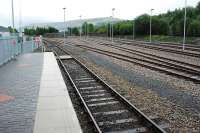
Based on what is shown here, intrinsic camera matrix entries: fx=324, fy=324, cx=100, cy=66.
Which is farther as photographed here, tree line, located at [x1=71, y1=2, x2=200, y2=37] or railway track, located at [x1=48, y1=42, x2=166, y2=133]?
tree line, located at [x1=71, y1=2, x2=200, y2=37]

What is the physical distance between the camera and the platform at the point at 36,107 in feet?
25.2

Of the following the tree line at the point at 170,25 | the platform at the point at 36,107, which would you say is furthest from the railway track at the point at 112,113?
the tree line at the point at 170,25

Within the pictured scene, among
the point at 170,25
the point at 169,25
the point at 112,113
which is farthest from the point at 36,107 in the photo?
the point at 169,25

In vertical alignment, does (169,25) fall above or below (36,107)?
above

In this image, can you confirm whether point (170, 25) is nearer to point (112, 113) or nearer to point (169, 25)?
point (169, 25)

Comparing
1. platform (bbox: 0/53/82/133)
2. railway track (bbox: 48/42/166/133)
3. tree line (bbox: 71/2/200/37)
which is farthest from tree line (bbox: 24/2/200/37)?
railway track (bbox: 48/42/166/133)

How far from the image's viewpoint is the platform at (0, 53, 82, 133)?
25.2 feet

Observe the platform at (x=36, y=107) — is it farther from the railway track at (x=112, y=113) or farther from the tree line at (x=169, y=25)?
A: the tree line at (x=169, y=25)

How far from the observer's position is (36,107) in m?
9.63

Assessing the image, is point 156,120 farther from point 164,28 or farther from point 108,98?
point 164,28

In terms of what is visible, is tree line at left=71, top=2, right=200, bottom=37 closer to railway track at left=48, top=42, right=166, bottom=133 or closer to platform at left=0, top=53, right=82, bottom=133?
platform at left=0, top=53, right=82, bottom=133

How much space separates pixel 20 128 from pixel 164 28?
65.0 metres

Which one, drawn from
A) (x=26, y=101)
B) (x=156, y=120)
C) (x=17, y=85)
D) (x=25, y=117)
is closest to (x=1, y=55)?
(x=17, y=85)

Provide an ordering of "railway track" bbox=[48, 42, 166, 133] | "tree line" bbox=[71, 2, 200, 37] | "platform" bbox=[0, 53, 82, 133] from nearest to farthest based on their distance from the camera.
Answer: "platform" bbox=[0, 53, 82, 133]
"railway track" bbox=[48, 42, 166, 133]
"tree line" bbox=[71, 2, 200, 37]
